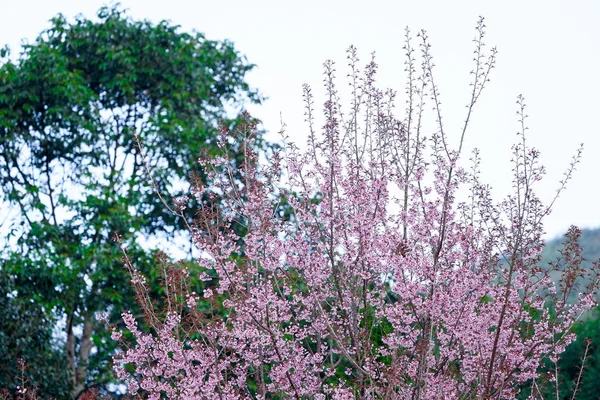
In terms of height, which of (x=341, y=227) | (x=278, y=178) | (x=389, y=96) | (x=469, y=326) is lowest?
(x=469, y=326)

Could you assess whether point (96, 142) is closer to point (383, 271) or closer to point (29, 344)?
point (29, 344)

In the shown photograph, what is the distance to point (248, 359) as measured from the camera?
535cm

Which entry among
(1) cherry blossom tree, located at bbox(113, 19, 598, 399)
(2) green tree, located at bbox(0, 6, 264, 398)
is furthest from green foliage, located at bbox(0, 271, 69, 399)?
(1) cherry blossom tree, located at bbox(113, 19, 598, 399)

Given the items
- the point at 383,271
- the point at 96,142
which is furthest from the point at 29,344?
the point at 383,271

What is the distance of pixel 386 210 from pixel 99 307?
29.2ft

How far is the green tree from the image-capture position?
42.2 ft

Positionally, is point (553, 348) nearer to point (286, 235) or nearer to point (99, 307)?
point (286, 235)

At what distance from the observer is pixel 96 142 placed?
47.0 feet

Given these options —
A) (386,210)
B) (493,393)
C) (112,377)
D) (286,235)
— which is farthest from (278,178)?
(112,377)

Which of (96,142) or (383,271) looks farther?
(96,142)

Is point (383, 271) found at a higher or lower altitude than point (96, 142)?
lower

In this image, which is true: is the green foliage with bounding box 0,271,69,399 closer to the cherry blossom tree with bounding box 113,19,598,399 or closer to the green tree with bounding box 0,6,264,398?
the green tree with bounding box 0,6,264,398

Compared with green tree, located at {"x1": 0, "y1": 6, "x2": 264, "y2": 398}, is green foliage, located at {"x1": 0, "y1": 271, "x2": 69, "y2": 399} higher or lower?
lower

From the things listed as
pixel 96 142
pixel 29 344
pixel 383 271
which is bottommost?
pixel 383 271
